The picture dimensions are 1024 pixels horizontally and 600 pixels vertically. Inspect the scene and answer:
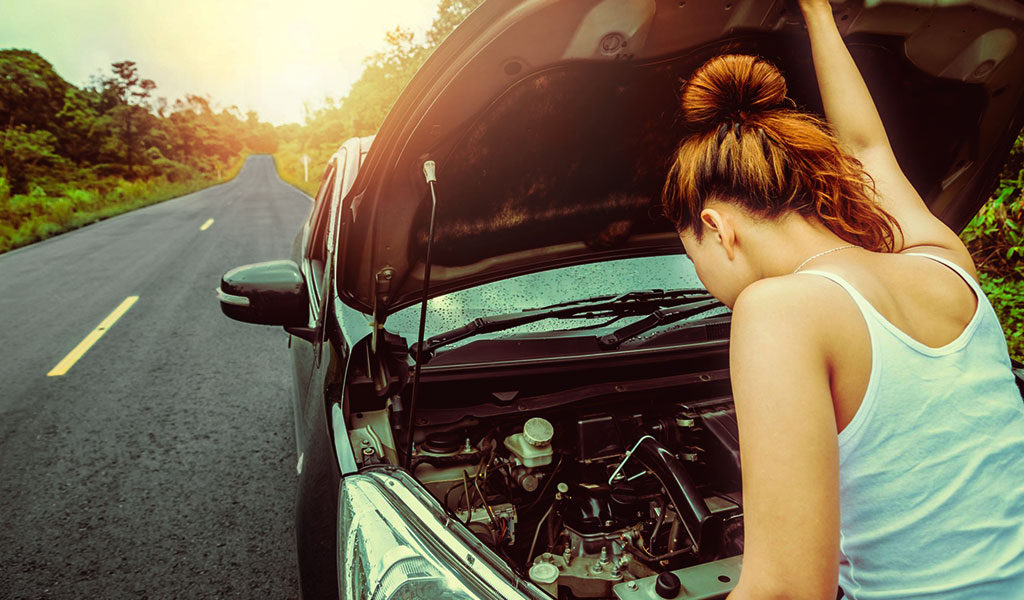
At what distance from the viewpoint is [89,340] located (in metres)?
5.12

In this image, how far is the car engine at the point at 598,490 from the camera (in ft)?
4.71

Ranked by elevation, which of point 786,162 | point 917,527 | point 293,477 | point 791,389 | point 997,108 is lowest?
point 293,477

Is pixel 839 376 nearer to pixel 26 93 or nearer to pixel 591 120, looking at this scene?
pixel 591 120

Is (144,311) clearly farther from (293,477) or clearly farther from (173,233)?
(173,233)

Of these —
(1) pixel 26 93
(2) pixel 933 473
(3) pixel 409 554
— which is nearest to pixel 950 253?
(2) pixel 933 473

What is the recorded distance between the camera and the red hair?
982 millimetres

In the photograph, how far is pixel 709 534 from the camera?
1.42 meters

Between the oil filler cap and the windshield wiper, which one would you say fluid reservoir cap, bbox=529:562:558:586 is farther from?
the windshield wiper

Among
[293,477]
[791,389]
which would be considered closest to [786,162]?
[791,389]

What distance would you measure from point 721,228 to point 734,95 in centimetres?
27

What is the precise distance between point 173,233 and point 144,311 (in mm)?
7069

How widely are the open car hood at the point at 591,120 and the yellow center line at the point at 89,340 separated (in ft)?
13.8

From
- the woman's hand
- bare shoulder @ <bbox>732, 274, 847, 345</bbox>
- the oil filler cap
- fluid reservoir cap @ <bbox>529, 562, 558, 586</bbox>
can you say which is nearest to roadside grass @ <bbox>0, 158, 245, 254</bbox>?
fluid reservoir cap @ <bbox>529, 562, 558, 586</bbox>

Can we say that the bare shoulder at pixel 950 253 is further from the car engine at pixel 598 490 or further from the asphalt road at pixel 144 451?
the asphalt road at pixel 144 451
